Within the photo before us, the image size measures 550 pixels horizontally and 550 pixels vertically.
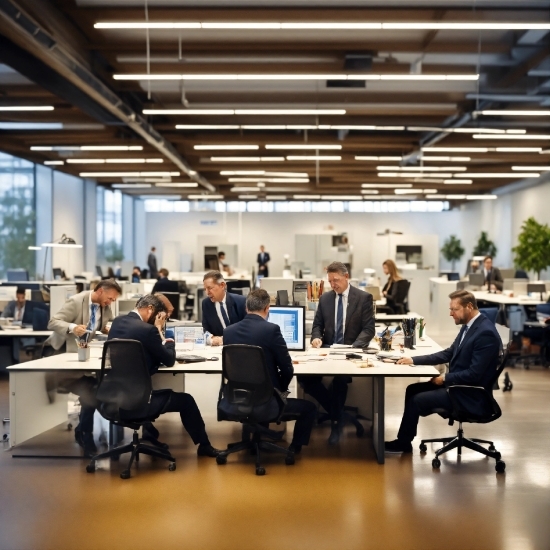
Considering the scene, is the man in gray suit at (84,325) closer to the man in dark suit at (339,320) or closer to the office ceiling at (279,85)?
the man in dark suit at (339,320)

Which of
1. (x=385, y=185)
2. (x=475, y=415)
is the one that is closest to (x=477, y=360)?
(x=475, y=415)

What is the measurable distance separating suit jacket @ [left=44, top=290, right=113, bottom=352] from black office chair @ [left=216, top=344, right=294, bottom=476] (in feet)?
6.08

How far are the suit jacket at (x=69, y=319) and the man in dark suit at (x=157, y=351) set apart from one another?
3.52 ft

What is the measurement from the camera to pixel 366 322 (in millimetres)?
7164

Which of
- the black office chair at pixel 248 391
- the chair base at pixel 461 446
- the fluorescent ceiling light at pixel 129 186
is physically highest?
the fluorescent ceiling light at pixel 129 186

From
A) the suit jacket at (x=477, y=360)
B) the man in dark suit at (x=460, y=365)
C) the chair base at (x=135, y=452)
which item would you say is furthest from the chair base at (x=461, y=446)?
the chair base at (x=135, y=452)

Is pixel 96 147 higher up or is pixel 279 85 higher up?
pixel 279 85

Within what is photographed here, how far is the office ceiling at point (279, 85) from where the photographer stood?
8.89 metres

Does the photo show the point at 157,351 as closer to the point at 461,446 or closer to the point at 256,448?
the point at 256,448

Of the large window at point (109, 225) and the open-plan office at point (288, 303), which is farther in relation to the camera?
the large window at point (109, 225)

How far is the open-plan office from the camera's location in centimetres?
486

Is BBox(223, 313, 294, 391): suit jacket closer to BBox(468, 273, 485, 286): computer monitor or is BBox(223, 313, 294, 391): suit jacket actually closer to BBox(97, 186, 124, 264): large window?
BBox(468, 273, 485, 286): computer monitor

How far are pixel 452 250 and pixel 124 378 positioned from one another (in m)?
26.4

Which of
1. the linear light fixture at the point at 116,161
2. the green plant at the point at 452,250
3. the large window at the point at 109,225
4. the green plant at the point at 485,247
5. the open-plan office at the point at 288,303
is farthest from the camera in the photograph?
the green plant at the point at 452,250
